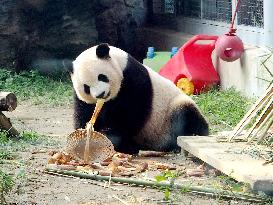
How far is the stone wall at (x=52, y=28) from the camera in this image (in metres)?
11.2

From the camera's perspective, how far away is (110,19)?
1196 cm

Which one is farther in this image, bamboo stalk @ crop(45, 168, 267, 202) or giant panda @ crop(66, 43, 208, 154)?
giant panda @ crop(66, 43, 208, 154)

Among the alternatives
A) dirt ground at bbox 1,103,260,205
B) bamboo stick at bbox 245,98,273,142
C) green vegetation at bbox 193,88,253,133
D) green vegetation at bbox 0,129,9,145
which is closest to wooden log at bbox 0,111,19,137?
green vegetation at bbox 0,129,9,145

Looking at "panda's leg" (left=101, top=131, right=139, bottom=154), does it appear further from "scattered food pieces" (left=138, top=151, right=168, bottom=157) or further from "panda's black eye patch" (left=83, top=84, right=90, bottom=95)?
"panda's black eye patch" (left=83, top=84, right=90, bottom=95)

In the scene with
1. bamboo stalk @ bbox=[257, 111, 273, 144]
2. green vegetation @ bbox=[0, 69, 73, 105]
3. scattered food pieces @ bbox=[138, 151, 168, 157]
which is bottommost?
green vegetation @ bbox=[0, 69, 73, 105]

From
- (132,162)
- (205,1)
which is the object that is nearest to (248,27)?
(205,1)

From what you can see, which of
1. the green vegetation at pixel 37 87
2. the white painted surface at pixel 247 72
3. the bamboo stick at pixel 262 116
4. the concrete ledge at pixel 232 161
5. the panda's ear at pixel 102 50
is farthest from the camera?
the green vegetation at pixel 37 87

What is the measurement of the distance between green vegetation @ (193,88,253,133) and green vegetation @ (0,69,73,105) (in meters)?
1.94

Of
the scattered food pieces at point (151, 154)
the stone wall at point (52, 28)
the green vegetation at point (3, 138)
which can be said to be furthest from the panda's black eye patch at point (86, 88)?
the stone wall at point (52, 28)

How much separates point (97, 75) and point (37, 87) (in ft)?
15.0

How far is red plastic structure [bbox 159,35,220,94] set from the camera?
9344mm

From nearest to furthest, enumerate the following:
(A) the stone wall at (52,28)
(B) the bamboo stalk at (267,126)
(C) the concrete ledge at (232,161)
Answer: (C) the concrete ledge at (232,161)
(B) the bamboo stalk at (267,126)
(A) the stone wall at (52,28)

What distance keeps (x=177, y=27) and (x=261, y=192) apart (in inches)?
309

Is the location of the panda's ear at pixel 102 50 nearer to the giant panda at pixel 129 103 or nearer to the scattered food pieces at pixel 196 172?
the giant panda at pixel 129 103
